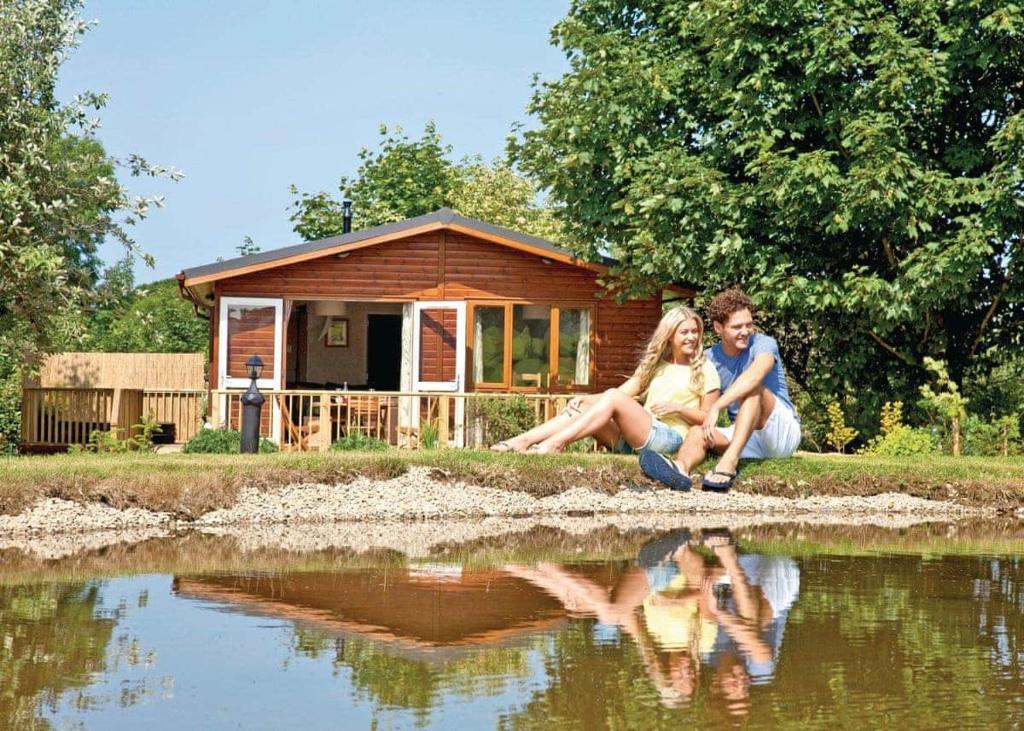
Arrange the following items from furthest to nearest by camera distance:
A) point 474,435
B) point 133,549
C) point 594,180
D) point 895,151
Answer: point 594,180
point 474,435
point 895,151
point 133,549

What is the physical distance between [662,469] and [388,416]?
7.34 meters

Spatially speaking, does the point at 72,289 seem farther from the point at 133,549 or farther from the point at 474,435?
the point at 133,549

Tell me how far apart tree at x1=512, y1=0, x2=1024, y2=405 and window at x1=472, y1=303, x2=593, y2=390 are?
1.45m

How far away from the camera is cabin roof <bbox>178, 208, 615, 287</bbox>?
20.4 metres

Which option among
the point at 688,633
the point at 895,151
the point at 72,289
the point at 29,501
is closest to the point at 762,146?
the point at 895,151

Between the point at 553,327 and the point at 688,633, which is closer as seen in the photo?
the point at 688,633

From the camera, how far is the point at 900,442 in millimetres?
16359

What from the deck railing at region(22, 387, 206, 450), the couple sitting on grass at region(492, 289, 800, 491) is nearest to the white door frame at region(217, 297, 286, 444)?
the deck railing at region(22, 387, 206, 450)

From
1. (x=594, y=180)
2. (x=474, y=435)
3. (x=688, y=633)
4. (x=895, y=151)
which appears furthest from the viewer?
(x=594, y=180)

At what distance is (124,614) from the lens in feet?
21.5

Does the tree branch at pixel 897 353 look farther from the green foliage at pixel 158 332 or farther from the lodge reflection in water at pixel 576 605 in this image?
the green foliage at pixel 158 332

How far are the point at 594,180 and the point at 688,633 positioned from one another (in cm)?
1490

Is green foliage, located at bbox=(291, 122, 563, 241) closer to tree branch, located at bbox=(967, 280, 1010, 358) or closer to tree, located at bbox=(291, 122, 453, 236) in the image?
tree, located at bbox=(291, 122, 453, 236)

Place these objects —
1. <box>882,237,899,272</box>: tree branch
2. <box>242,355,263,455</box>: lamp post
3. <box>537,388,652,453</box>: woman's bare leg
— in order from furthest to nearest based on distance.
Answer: <box>882,237,899,272</box>: tree branch, <box>242,355,263,455</box>: lamp post, <box>537,388,652,453</box>: woman's bare leg
